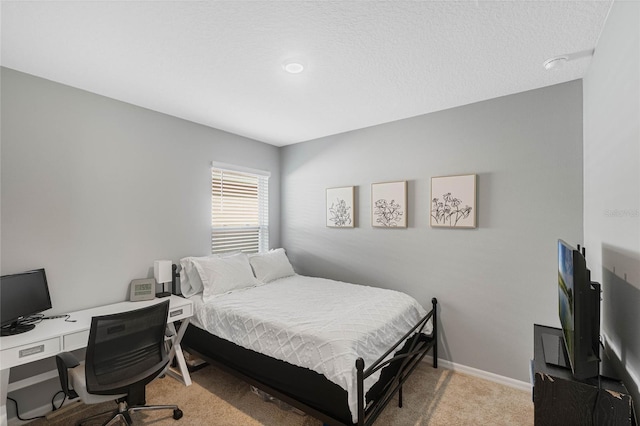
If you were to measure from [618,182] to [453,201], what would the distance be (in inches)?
57.9

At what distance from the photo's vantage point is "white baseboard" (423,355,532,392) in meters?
2.58

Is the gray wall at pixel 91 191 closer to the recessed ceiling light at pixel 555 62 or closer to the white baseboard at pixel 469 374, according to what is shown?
the white baseboard at pixel 469 374

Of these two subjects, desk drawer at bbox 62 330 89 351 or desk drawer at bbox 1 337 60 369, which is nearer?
desk drawer at bbox 1 337 60 369

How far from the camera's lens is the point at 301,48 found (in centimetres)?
191

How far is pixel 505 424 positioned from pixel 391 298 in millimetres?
1213

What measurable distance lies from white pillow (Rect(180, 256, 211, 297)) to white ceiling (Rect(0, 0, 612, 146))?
166 centimetres

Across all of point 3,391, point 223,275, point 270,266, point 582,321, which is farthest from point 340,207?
point 3,391

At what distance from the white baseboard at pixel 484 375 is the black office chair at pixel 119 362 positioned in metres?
2.64

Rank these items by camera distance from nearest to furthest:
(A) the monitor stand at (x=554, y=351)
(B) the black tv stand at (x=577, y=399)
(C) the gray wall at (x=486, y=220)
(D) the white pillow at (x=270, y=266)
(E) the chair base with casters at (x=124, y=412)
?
(B) the black tv stand at (x=577, y=399)
(A) the monitor stand at (x=554, y=351)
(E) the chair base with casters at (x=124, y=412)
(C) the gray wall at (x=486, y=220)
(D) the white pillow at (x=270, y=266)

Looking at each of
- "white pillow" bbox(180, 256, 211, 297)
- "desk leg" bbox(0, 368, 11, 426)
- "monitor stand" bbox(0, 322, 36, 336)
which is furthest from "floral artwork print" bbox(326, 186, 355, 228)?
"desk leg" bbox(0, 368, 11, 426)

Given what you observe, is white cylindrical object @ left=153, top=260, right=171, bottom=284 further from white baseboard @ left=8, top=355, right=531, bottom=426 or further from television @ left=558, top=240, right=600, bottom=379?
television @ left=558, top=240, right=600, bottom=379

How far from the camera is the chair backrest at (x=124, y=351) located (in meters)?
1.78

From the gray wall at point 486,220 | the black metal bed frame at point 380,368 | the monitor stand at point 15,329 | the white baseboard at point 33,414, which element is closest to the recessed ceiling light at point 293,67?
the gray wall at point 486,220

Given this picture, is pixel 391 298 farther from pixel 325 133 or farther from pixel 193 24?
pixel 193 24
